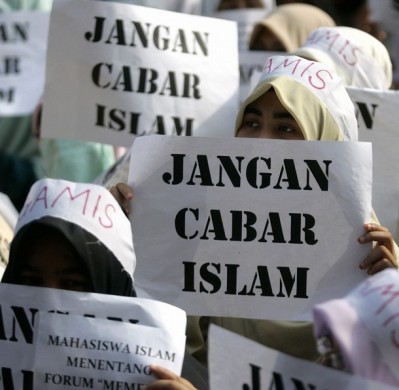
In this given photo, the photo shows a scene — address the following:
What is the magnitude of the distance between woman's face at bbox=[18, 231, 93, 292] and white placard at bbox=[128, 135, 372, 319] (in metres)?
0.53

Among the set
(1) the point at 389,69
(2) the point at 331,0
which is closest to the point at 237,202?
(1) the point at 389,69

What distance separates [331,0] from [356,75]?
3541 millimetres

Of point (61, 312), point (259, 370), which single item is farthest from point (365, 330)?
point (61, 312)

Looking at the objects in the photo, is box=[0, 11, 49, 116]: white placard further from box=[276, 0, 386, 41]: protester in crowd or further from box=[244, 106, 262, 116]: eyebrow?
box=[244, 106, 262, 116]: eyebrow

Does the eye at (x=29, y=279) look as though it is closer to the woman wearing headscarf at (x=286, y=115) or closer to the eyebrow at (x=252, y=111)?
the woman wearing headscarf at (x=286, y=115)

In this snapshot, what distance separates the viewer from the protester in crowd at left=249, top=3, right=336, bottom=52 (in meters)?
9.15

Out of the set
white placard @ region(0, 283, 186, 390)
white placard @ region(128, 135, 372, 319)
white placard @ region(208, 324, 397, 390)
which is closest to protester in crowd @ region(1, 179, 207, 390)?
white placard @ region(0, 283, 186, 390)

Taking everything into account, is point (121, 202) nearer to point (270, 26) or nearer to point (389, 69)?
point (389, 69)

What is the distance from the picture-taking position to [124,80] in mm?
6926

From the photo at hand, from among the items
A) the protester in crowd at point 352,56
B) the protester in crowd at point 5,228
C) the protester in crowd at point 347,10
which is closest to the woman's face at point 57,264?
the protester in crowd at point 5,228

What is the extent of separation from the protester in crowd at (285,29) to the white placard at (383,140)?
8.44ft

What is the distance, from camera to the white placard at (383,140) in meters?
6.18

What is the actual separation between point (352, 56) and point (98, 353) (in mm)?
3024

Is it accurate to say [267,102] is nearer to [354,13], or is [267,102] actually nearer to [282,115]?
[282,115]
